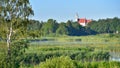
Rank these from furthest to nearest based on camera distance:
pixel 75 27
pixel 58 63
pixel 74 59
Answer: pixel 75 27 → pixel 74 59 → pixel 58 63

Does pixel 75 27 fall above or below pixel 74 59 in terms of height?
above

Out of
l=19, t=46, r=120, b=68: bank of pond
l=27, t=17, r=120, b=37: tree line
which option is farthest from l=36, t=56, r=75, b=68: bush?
l=27, t=17, r=120, b=37: tree line

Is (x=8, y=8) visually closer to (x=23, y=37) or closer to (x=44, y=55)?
(x=23, y=37)

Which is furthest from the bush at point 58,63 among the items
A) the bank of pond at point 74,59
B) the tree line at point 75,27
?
the tree line at point 75,27

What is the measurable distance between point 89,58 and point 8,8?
1667 centimetres

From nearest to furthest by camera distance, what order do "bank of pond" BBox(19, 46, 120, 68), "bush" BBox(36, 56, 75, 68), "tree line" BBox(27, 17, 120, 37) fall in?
"bush" BBox(36, 56, 75, 68), "bank of pond" BBox(19, 46, 120, 68), "tree line" BBox(27, 17, 120, 37)

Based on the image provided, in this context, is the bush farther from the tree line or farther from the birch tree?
the tree line

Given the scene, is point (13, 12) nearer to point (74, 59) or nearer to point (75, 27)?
point (74, 59)

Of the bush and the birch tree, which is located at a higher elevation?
the birch tree

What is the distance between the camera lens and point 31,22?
87.3ft

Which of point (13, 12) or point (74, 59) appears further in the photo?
point (74, 59)

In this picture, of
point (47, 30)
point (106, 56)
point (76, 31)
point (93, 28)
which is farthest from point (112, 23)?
point (106, 56)

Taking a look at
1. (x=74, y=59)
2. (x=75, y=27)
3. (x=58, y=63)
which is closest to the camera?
(x=58, y=63)

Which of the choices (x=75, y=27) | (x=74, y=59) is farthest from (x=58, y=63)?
(x=75, y=27)
